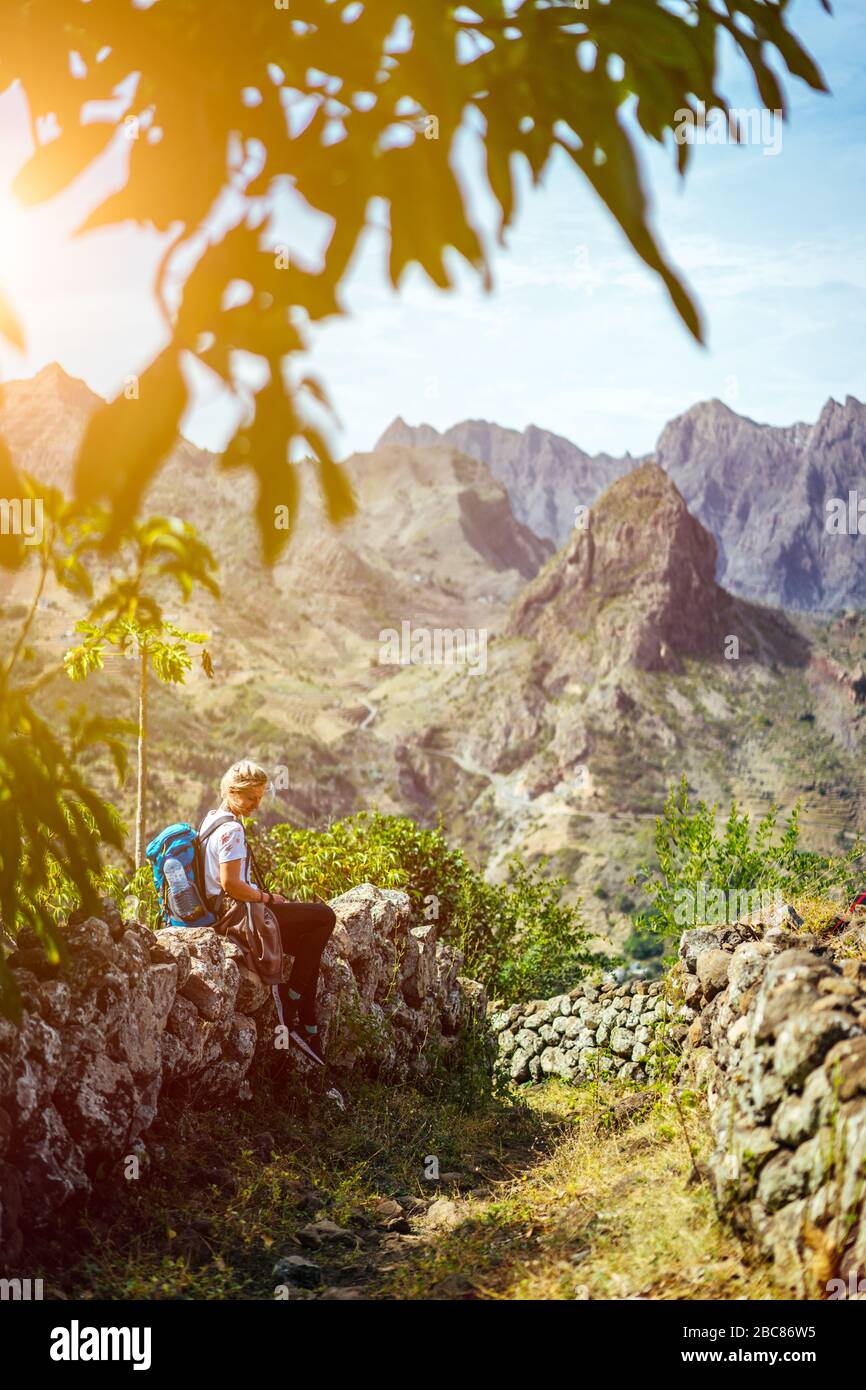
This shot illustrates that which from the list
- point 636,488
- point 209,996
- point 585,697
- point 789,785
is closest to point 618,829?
point 789,785

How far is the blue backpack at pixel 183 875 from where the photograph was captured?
645 cm

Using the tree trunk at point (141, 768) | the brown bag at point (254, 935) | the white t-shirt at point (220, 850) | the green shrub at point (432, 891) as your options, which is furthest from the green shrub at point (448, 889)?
the white t-shirt at point (220, 850)

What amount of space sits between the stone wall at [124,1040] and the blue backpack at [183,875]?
0.20 metres

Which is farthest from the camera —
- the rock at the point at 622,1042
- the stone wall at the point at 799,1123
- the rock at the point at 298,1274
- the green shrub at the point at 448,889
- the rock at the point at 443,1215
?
the green shrub at the point at 448,889

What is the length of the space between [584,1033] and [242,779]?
578 cm

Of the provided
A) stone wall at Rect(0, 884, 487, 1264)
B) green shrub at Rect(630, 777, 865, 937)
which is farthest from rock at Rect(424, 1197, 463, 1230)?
green shrub at Rect(630, 777, 865, 937)

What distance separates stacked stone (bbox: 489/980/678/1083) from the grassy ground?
2.76 m

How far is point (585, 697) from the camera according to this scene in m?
131

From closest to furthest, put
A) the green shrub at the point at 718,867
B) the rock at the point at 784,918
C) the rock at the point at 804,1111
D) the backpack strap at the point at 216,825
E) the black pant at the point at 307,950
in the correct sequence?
1. the rock at the point at 804,1111
2. the backpack strap at the point at 216,825
3. the black pant at the point at 307,950
4. the rock at the point at 784,918
5. the green shrub at the point at 718,867

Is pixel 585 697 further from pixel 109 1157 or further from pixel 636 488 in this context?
pixel 109 1157

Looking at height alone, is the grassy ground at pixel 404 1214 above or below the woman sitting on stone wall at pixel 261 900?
below

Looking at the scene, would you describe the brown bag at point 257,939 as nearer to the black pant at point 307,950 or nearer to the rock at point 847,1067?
the black pant at point 307,950

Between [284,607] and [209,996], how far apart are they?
16275 centimetres

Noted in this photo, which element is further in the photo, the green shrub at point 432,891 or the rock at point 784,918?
the green shrub at point 432,891
